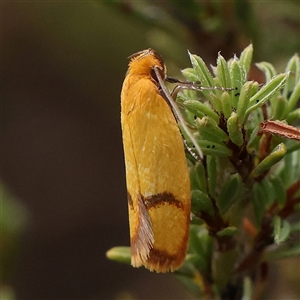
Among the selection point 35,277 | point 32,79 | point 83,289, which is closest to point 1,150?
point 32,79

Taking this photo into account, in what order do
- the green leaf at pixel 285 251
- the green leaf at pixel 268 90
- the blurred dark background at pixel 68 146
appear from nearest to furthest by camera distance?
the green leaf at pixel 268 90, the green leaf at pixel 285 251, the blurred dark background at pixel 68 146

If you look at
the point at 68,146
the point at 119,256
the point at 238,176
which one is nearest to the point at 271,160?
the point at 238,176

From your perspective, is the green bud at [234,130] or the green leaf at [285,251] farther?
the green leaf at [285,251]

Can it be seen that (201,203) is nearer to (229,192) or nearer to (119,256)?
(229,192)

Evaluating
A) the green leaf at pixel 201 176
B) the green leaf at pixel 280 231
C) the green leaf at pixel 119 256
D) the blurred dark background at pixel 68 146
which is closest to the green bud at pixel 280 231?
the green leaf at pixel 280 231

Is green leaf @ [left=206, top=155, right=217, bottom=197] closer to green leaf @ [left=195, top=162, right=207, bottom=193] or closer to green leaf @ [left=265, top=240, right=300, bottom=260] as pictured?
green leaf @ [left=195, top=162, right=207, bottom=193]

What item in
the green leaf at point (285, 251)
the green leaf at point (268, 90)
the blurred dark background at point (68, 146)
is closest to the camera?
the green leaf at point (268, 90)

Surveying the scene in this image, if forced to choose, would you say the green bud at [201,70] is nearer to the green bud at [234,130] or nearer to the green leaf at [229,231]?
the green bud at [234,130]

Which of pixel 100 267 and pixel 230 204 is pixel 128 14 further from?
pixel 100 267
